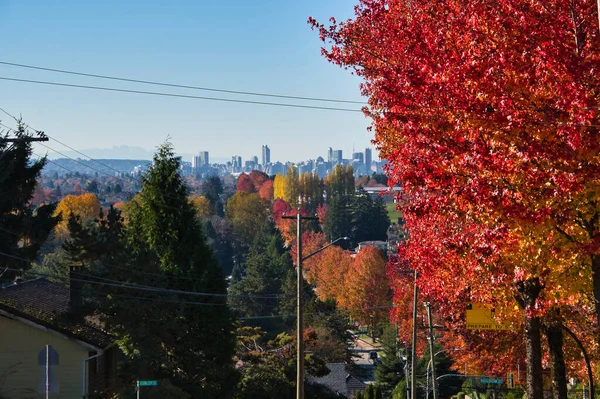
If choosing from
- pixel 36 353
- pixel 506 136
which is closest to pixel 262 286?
pixel 36 353

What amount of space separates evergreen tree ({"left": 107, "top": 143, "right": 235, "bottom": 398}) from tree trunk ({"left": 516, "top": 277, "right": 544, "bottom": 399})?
17.8 metres

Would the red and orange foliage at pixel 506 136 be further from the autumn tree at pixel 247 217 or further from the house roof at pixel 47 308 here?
the autumn tree at pixel 247 217

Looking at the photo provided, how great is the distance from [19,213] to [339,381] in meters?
25.0

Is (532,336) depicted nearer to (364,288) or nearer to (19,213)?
(19,213)

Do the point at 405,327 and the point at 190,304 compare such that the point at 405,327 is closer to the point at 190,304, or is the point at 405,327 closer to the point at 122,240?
the point at 190,304

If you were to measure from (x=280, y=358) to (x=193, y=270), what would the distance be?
9.73 metres

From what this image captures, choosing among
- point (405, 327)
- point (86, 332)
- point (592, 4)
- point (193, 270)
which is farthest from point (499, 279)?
point (405, 327)

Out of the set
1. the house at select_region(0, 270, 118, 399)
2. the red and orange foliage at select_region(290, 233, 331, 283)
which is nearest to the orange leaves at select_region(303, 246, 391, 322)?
the red and orange foliage at select_region(290, 233, 331, 283)

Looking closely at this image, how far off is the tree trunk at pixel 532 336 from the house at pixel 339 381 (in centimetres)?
3649

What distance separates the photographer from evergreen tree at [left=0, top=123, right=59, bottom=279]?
149 feet

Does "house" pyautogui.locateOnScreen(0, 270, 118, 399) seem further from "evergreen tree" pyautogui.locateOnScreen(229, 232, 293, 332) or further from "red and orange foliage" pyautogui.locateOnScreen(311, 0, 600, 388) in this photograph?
"evergreen tree" pyautogui.locateOnScreen(229, 232, 293, 332)

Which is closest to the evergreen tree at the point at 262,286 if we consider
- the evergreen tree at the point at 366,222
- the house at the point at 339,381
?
the house at the point at 339,381

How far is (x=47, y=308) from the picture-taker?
105 feet

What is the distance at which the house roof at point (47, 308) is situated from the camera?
2798cm
